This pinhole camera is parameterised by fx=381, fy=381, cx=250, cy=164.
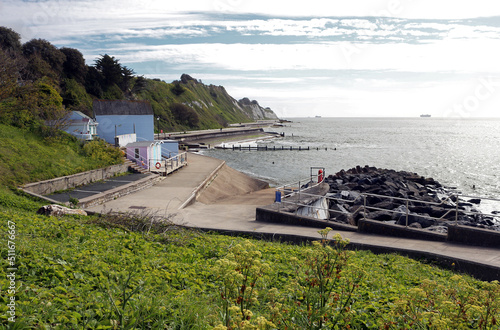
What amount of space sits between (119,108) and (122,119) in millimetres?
1409

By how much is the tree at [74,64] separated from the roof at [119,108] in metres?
35.7

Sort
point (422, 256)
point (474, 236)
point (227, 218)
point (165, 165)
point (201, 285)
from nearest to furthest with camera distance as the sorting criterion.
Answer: point (201, 285) → point (422, 256) → point (474, 236) → point (227, 218) → point (165, 165)

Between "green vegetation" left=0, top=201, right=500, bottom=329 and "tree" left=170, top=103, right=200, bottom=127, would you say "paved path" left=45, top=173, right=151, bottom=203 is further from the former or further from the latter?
"tree" left=170, top=103, right=200, bottom=127

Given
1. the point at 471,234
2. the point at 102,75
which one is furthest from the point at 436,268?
the point at 102,75

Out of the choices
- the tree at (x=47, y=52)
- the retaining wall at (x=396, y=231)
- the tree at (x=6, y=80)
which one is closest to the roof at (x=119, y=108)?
the tree at (x=6, y=80)

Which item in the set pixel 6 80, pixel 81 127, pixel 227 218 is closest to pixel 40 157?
pixel 6 80

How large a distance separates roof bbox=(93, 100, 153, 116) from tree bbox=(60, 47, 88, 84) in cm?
3570

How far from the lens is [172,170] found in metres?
29.2

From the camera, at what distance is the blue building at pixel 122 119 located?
35.7 m

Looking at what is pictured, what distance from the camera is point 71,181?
62.8 ft

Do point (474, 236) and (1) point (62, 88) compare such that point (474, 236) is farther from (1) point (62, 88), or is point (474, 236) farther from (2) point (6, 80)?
(1) point (62, 88)

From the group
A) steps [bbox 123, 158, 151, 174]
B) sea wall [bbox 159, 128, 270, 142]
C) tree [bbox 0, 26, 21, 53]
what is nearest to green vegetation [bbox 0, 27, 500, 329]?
steps [bbox 123, 158, 151, 174]

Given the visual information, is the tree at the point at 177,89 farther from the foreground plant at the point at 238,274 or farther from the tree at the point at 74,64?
the foreground plant at the point at 238,274

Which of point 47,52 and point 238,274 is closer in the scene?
point 238,274
